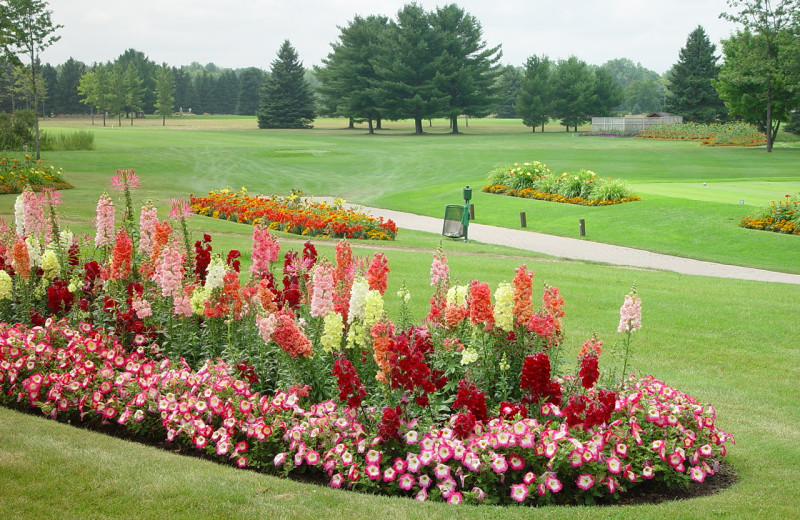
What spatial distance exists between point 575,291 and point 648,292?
3.90 feet

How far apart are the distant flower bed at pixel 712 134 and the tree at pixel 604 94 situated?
1879 centimetres

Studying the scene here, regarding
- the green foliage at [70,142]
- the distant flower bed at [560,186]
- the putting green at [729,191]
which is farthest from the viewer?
the green foliage at [70,142]

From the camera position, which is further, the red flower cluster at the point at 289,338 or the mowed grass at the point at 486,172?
the mowed grass at the point at 486,172

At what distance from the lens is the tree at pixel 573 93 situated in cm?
8139

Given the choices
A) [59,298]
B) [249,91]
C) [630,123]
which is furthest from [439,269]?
[249,91]

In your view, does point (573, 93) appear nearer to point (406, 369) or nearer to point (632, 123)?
point (632, 123)

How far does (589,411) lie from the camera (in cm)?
480

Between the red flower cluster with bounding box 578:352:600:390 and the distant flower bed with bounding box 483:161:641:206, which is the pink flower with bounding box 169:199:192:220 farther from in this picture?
the distant flower bed with bounding box 483:161:641:206

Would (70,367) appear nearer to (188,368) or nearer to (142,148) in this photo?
(188,368)

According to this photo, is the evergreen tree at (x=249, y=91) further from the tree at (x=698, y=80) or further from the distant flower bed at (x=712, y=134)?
the distant flower bed at (x=712, y=134)

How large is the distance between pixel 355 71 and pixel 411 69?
20.8ft

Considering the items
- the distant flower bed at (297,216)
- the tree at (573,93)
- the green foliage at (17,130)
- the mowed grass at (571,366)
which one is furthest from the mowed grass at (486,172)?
the tree at (573,93)

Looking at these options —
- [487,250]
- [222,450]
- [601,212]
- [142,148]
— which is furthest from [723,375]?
[142,148]

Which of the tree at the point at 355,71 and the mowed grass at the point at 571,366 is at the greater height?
the tree at the point at 355,71
